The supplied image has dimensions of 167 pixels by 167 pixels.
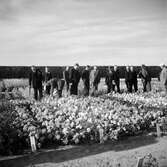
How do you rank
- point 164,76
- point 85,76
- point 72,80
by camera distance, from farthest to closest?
point 164,76 < point 85,76 < point 72,80

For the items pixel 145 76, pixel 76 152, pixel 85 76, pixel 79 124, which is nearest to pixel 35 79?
pixel 85 76

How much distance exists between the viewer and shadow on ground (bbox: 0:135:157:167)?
6469mm

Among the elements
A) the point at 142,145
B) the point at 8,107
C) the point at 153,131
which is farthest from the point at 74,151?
the point at 8,107

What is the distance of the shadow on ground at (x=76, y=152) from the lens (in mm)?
6469

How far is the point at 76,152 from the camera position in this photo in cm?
705

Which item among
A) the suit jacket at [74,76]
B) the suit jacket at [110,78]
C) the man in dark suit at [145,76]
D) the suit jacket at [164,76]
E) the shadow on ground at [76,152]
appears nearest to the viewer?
the shadow on ground at [76,152]

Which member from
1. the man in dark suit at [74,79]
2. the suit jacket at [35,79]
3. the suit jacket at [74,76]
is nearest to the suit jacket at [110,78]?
the man in dark suit at [74,79]

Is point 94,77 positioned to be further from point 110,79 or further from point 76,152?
point 76,152

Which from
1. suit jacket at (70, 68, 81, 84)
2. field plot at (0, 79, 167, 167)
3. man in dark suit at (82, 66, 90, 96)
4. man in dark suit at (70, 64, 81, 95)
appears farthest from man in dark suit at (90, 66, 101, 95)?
field plot at (0, 79, 167, 167)

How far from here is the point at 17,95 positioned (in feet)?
47.8

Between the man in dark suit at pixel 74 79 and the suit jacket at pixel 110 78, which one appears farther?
the suit jacket at pixel 110 78

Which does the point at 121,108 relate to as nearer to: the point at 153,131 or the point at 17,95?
the point at 153,131

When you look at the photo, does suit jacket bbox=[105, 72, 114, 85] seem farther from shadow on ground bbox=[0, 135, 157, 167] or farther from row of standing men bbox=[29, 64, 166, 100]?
shadow on ground bbox=[0, 135, 157, 167]

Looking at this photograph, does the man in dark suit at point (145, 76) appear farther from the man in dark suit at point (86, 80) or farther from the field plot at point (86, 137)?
the field plot at point (86, 137)
